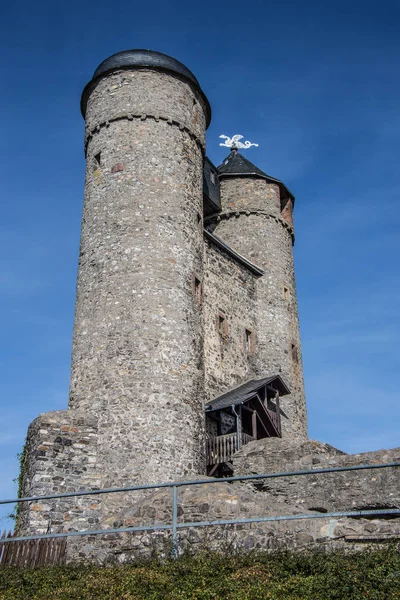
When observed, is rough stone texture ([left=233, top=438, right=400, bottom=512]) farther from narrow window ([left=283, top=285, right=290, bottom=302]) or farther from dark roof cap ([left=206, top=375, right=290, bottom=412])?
narrow window ([left=283, top=285, right=290, bottom=302])

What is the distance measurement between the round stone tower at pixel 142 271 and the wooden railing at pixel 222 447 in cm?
208

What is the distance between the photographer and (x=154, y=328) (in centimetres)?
1816

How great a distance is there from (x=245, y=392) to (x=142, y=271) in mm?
5882

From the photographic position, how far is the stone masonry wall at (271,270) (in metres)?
25.9

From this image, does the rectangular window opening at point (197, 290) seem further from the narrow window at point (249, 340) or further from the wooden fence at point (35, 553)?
the wooden fence at point (35, 553)

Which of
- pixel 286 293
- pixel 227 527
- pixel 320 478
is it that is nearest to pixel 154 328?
pixel 320 478

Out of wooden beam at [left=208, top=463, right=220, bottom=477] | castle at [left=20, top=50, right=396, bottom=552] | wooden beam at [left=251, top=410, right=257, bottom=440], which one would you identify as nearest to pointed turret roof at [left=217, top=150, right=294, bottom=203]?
castle at [left=20, top=50, right=396, bottom=552]

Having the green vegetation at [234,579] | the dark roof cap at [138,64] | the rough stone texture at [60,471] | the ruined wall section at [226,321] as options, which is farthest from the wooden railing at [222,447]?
the dark roof cap at [138,64]

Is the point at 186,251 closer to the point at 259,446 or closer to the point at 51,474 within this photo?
the point at 259,446

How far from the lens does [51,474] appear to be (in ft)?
52.3

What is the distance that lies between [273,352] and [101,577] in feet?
58.5

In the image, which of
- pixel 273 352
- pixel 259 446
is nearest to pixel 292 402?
pixel 273 352

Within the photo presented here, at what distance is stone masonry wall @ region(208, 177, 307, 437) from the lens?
25922 mm

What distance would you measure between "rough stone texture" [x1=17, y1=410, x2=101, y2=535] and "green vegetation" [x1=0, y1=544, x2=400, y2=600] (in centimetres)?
578
